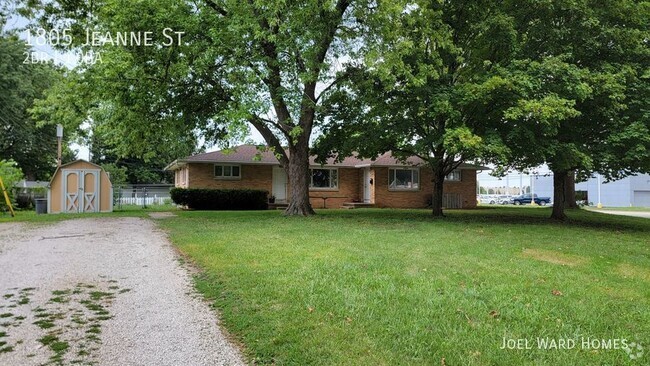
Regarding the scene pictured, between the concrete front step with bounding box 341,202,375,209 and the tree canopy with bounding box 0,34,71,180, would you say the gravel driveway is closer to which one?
the concrete front step with bounding box 341,202,375,209

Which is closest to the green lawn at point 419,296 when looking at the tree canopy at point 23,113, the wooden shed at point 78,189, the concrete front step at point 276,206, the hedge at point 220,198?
the wooden shed at point 78,189

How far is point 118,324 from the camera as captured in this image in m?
4.43

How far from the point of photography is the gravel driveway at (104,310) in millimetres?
3680

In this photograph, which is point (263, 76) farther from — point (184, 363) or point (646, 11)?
point (646, 11)

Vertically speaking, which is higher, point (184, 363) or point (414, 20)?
point (414, 20)

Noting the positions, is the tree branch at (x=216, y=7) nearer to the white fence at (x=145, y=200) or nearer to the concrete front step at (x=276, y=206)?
the concrete front step at (x=276, y=206)

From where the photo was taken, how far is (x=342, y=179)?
26734mm

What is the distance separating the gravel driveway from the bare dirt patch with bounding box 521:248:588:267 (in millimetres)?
6154

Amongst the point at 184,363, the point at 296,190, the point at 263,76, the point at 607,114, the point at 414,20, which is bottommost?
the point at 184,363

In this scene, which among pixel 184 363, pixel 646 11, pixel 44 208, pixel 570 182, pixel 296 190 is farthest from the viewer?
pixel 570 182

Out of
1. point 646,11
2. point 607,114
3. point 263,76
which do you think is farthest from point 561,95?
point 263,76

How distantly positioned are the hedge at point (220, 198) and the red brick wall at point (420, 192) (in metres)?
6.97

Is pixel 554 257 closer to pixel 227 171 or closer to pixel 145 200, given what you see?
pixel 227 171

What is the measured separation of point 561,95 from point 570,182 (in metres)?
15.2
